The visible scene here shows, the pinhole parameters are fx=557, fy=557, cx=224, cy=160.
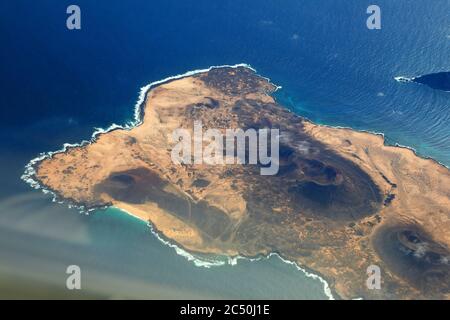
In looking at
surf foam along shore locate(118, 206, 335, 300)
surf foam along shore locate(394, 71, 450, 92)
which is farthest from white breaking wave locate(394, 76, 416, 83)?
surf foam along shore locate(118, 206, 335, 300)

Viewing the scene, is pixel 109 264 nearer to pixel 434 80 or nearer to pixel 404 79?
pixel 404 79

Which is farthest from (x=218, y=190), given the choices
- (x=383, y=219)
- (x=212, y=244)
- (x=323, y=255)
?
(x=383, y=219)

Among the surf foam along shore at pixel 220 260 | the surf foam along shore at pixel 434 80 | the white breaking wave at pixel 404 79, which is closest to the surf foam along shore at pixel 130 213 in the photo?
the surf foam along shore at pixel 220 260

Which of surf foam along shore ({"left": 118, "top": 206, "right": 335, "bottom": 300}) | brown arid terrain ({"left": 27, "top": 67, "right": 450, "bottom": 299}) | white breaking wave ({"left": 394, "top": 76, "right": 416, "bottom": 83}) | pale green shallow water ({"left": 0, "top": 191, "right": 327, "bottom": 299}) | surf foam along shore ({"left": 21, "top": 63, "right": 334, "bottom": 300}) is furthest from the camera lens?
white breaking wave ({"left": 394, "top": 76, "right": 416, "bottom": 83})

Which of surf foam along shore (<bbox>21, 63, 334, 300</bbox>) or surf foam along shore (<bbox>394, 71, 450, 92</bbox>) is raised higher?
surf foam along shore (<bbox>394, 71, 450, 92</bbox>)

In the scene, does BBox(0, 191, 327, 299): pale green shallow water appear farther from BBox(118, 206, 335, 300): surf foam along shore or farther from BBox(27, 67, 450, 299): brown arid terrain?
BBox(27, 67, 450, 299): brown arid terrain

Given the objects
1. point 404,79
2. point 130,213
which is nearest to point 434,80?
point 404,79

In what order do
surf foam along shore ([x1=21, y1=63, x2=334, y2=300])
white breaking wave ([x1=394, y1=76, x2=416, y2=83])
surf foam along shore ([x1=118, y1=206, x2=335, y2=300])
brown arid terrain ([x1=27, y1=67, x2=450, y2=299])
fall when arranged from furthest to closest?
white breaking wave ([x1=394, y1=76, x2=416, y2=83]) < brown arid terrain ([x1=27, y1=67, x2=450, y2=299]) < surf foam along shore ([x1=21, y1=63, x2=334, y2=300]) < surf foam along shore ([x1=118, y1=206, x2=335, y2=300])

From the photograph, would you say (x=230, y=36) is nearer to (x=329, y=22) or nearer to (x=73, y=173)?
(x=329, y=22)

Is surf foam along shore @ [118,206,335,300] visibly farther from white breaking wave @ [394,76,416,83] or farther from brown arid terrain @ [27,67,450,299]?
white breaking wave @ [394,76,416,83]

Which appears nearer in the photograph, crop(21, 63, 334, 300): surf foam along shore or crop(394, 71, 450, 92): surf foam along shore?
crop(21, 63, 334, 300): surf foam along shore
